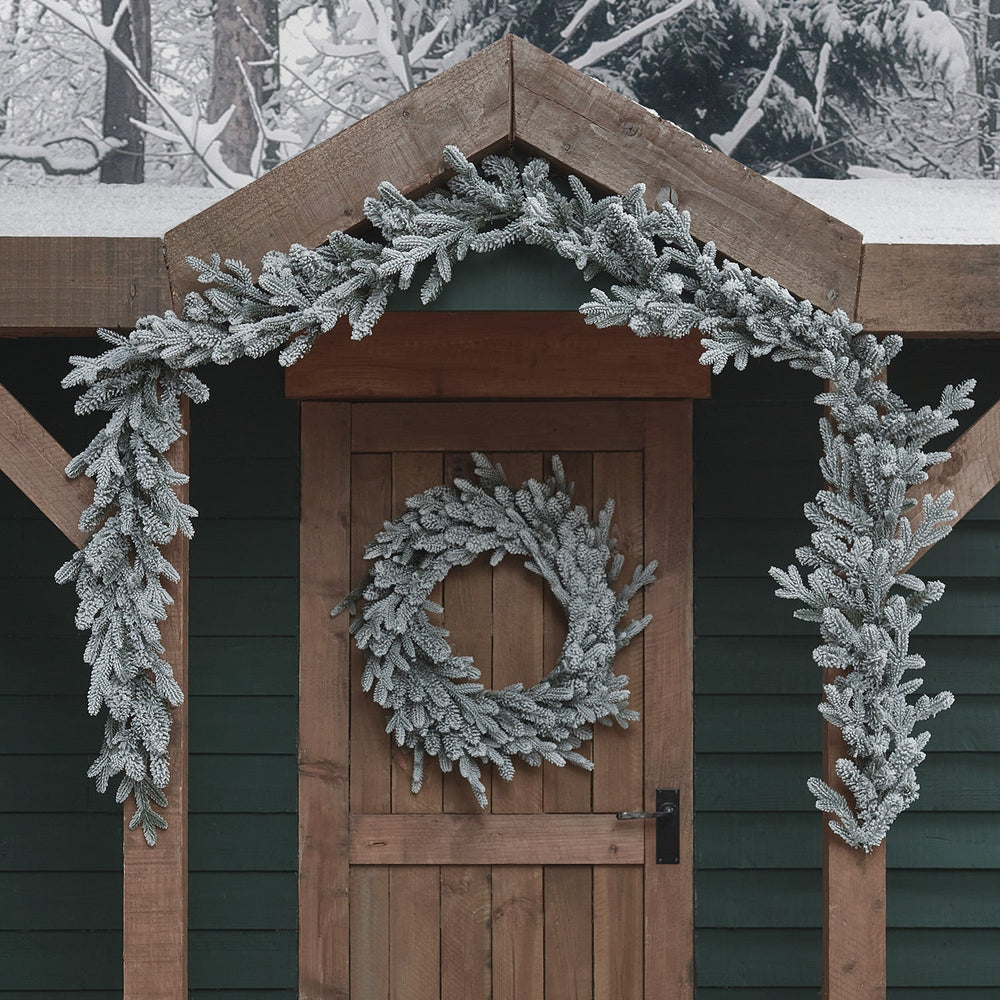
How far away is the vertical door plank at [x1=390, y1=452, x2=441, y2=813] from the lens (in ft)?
8.41

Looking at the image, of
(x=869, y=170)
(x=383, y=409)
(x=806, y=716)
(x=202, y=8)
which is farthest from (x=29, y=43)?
(x=806, y=716)

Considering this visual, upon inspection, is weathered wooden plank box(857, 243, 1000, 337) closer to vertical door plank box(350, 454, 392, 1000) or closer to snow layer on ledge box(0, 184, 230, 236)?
vertical door plank box(350, 454, 392, 1000)

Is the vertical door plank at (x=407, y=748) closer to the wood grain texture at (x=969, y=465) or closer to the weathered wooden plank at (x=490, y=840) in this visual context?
the weathered wooden plank at (x=490, y=840)

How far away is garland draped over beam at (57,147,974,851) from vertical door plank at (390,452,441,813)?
71cm

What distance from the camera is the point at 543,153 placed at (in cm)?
189

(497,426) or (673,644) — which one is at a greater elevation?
(497,426)

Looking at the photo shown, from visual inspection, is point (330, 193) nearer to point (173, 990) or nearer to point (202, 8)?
point (173, 990)

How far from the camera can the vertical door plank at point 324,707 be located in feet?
8.36

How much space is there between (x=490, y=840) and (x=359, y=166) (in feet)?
5.35

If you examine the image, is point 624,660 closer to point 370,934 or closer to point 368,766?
point 368,766

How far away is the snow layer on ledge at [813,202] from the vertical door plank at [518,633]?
136cm

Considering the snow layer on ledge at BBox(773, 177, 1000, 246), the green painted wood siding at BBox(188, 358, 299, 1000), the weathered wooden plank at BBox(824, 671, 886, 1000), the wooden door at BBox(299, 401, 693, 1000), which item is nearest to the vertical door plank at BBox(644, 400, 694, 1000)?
the wooden door at BBox(299, 401, 693, 1000)

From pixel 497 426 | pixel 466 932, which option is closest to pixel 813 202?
pixel 497 426

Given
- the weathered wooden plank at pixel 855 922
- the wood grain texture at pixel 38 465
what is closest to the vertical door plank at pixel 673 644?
the weathered wooden plank at pixel 855 922
